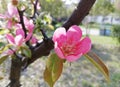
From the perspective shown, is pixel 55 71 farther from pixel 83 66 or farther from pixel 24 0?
pixel 83 66

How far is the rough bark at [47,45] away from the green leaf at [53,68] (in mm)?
76

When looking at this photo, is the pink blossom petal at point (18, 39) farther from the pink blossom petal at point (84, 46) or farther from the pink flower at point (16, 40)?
the pink blossom petal at point (84, 46)

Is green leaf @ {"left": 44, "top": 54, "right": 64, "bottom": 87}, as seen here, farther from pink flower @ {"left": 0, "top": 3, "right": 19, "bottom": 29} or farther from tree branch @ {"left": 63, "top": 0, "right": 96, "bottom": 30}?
pink flower @ {"left": 0, "top": 3, "right": 19, "bottom": 29}

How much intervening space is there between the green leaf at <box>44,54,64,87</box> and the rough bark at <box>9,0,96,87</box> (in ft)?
0.25

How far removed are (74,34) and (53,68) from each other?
8 centimetres

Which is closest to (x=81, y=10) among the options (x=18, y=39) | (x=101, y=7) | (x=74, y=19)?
(x=74, y=19)

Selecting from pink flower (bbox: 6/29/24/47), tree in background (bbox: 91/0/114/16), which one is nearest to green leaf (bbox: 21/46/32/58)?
pink flower (bbox: 6/29/24/47)

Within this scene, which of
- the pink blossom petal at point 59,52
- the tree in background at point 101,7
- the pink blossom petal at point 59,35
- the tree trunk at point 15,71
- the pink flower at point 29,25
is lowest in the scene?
the tree in background at point 101,7

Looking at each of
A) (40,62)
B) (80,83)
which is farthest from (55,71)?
(40,62)

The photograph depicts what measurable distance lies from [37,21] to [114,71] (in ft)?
13.2

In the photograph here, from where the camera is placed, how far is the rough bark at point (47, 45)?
1.92 ft

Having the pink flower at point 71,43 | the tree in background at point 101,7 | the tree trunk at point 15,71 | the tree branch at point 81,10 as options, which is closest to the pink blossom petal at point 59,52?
the pink flower at point 71,43

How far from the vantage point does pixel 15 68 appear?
0.73 m

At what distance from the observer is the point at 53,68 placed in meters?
0.56
